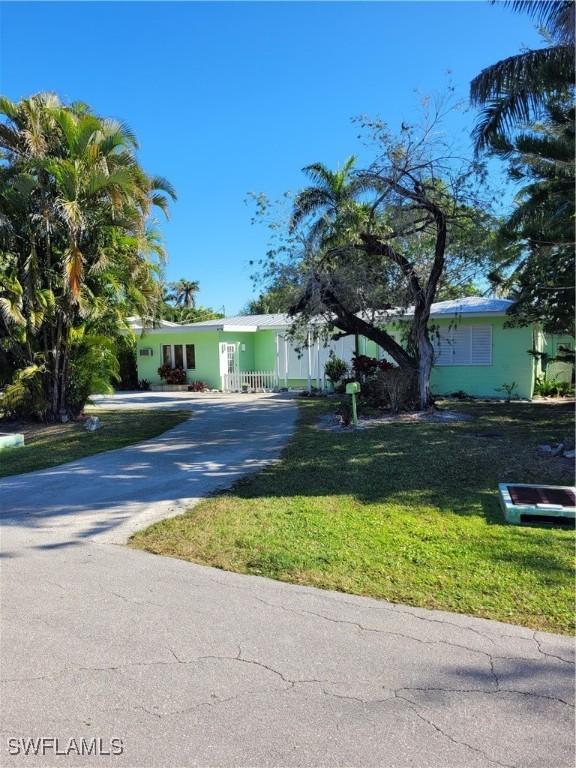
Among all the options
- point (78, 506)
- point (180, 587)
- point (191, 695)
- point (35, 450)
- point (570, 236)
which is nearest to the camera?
point (191, 695)

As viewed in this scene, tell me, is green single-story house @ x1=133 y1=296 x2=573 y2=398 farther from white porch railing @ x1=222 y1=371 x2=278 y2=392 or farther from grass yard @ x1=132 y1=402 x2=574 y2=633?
grass yard @ x1=132 y1=402 x2=574 y2=633

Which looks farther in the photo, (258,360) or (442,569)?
(258,360)

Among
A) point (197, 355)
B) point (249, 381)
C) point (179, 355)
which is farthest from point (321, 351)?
point (179, 355)

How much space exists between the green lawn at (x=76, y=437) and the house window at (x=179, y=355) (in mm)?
9245

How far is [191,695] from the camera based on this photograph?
9.80 ft

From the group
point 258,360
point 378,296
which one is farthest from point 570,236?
point 258,360

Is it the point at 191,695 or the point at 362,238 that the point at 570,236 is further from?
the point at 191,695

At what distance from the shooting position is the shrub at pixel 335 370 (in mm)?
21422

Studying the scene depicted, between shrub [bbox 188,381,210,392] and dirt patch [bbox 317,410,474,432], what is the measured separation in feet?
37.9

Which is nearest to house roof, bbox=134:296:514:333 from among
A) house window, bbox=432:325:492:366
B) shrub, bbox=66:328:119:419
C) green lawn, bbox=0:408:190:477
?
house window, bbox=432:325:492:366

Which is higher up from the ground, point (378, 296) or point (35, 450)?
point (378, 296)

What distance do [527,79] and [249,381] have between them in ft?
53.0

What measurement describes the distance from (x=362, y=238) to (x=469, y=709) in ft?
37.1

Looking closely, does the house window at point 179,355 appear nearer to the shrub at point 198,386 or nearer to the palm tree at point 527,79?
the shrub at point 198,386
